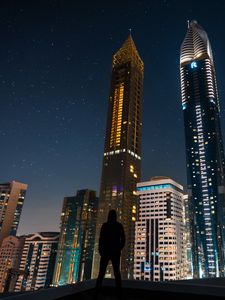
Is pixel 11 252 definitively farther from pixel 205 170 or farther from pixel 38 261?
pixel 205 170

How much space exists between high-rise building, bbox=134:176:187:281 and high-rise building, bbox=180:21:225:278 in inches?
1089

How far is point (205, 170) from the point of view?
15988 centimetres

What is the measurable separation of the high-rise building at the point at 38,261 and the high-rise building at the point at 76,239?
8.70m

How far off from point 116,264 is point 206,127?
175491 millimetres

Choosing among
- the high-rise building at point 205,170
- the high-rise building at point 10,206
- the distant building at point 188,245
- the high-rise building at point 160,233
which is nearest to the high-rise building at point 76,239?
the high-rise building at point 10,206

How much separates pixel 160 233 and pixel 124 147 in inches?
1738

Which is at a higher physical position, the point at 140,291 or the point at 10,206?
the point at 10,206

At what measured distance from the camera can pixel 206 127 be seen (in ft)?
558

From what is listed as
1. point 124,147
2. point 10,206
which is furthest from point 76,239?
point 124,147

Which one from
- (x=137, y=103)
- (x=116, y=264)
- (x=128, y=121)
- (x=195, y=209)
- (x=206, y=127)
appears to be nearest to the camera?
(x=116, y=264)

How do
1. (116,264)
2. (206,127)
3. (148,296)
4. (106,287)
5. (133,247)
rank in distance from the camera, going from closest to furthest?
→ (116,264)
(148,296)
(106,287)
(133,247)
(206,127)

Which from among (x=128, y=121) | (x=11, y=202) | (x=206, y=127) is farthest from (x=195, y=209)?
(x=11, y=202)

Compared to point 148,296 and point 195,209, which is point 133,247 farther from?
point 148,296

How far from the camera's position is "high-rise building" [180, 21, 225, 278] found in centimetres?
13862
